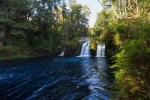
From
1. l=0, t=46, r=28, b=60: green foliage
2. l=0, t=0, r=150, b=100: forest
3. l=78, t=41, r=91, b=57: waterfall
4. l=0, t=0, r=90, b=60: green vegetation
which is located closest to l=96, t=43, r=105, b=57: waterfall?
l=0, t=0, r=150, b=100: forest

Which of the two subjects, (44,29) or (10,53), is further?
(44,29)

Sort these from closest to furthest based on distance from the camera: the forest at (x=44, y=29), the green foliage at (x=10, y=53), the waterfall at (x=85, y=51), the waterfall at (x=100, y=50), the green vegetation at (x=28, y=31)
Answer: the forest at (x=44, y=29) → the green foliage at (x=10, y=53) → the green vegetation at (x=28, y=31) → the waterfall at (x=100, y=50) → the waterfall at (x=85, y=51)

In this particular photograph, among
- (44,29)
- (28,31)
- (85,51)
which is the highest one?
(44,29)

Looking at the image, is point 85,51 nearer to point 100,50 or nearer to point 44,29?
point 100,50

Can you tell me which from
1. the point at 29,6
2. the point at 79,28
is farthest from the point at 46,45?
A: the point at 79,28

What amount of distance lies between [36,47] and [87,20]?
2904 centimetres

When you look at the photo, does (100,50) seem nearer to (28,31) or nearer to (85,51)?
(85,51)

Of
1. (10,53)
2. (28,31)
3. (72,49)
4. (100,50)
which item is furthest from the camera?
(72,49)

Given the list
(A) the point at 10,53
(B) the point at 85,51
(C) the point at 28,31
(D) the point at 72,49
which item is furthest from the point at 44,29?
(A) the point at 10,53

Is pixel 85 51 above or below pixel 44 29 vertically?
below

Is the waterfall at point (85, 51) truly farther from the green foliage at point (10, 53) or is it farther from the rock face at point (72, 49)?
the green foliage at point (10, 53)

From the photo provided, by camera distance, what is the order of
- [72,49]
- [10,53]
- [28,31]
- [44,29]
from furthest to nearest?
[44,29] → [72,49] → [28,31] → [10,53]

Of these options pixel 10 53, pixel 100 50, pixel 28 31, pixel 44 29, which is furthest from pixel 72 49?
pixel 10 53

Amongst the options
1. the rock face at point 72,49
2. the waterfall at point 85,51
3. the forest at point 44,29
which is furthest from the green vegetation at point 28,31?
the waterfall at point 85,51
